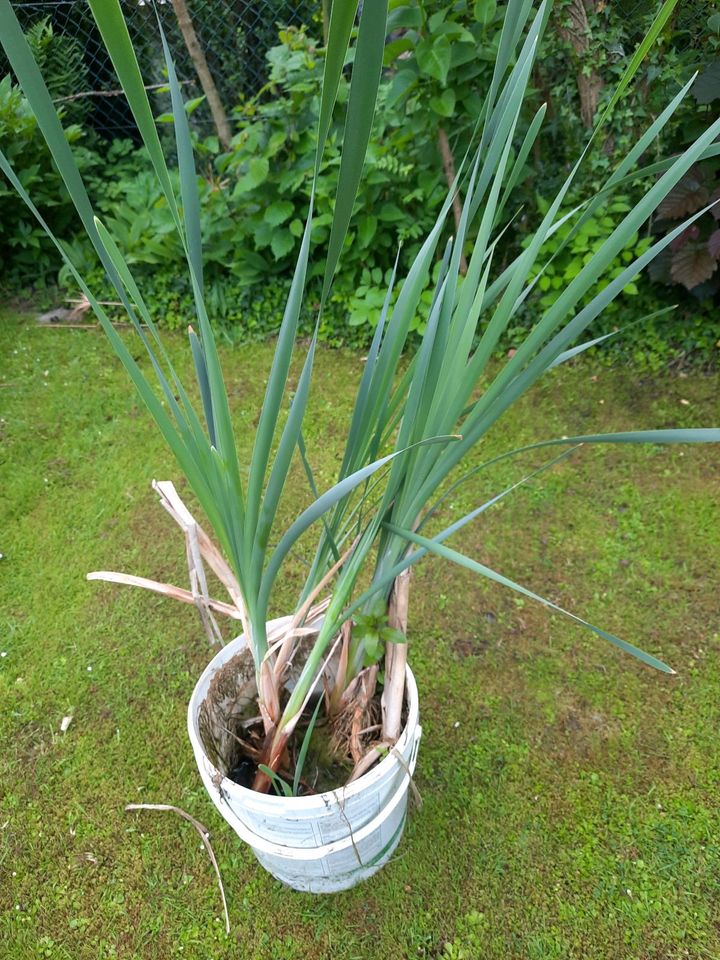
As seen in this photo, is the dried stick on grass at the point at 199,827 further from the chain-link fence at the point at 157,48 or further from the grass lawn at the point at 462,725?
the chain-link fence at the point at 157,48

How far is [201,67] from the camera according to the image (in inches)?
99.6

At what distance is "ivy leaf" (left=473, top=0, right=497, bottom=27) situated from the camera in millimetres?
1904

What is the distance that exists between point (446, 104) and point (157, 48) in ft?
5.95

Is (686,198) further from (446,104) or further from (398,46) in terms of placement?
(398,46)

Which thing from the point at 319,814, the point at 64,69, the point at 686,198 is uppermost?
the point at 64,69

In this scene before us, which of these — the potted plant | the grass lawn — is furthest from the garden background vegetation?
the potted plant

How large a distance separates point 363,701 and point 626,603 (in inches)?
34.8

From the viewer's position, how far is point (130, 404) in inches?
93.6

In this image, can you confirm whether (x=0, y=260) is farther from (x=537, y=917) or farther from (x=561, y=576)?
(x=537, y=917)

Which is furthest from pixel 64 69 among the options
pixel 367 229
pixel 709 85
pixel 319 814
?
pixel 319 814

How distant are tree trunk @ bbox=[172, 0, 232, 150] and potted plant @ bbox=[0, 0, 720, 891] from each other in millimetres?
1897

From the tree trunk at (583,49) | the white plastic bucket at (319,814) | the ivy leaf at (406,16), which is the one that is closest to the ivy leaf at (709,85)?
the tree trunk at (583,49)

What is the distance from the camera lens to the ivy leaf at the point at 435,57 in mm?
1896

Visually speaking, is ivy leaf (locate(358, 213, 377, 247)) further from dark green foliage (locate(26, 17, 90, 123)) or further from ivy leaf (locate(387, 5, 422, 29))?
dark green foliage (locate(26, 17, 90, 123))
